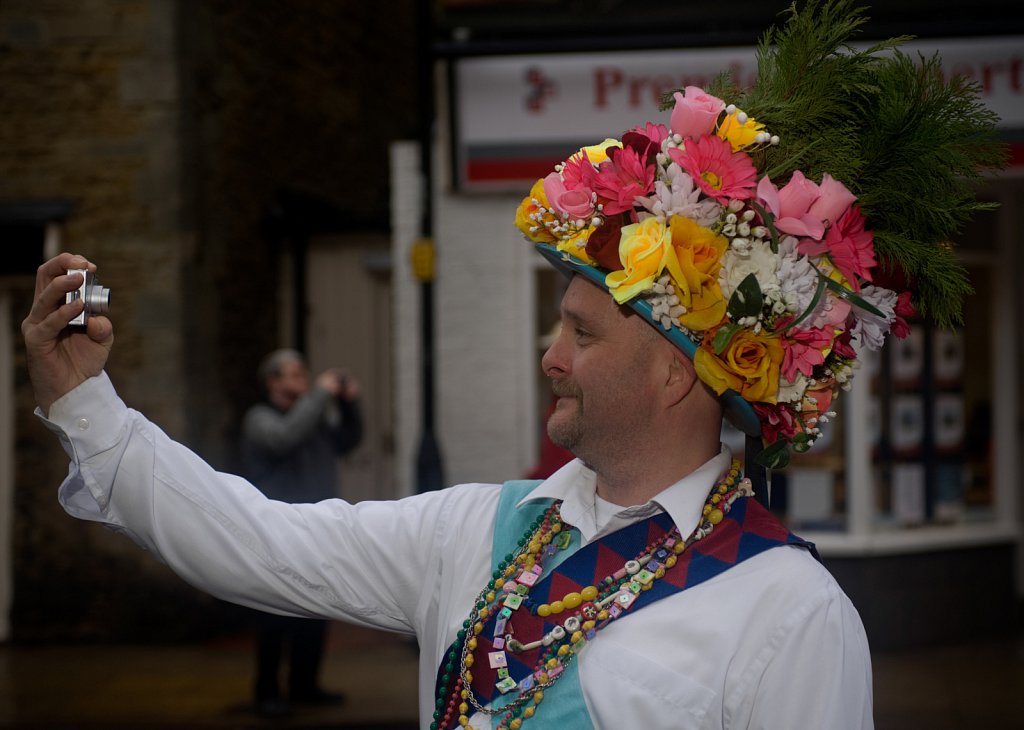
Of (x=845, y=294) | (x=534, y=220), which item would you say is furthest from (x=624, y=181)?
(x=845, y=294)

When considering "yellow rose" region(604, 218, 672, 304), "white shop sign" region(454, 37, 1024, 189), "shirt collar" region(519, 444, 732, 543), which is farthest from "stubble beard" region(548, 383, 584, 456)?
"white shop sign" region(454, 37, 1024, 189)

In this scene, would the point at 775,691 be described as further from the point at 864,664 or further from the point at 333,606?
the point at 333,606

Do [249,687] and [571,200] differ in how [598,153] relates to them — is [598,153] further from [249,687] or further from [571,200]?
[249,687]

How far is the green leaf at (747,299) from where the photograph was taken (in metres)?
2.14

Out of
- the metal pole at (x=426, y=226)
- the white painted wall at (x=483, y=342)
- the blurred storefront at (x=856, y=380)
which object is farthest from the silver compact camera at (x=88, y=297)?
the white painted wall at (x=483, y=342)

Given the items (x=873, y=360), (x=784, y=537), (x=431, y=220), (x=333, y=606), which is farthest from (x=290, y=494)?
(x=784, y=537)

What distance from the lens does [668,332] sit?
2.21 meters

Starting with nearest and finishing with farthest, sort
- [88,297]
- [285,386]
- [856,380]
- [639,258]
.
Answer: [88,297]
[639,258]
[285,386]
[856,380]

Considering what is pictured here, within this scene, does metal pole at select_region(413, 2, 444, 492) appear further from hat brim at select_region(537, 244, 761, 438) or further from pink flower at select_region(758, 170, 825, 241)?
pink flower at select_region(758, 170, 825, 241)

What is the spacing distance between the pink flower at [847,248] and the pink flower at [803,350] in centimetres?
11

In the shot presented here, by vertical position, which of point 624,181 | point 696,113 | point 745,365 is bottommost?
point 745,365

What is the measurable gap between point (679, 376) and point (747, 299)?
211 mm

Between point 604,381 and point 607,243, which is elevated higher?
point 607,243

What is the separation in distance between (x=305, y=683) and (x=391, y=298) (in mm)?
4205
